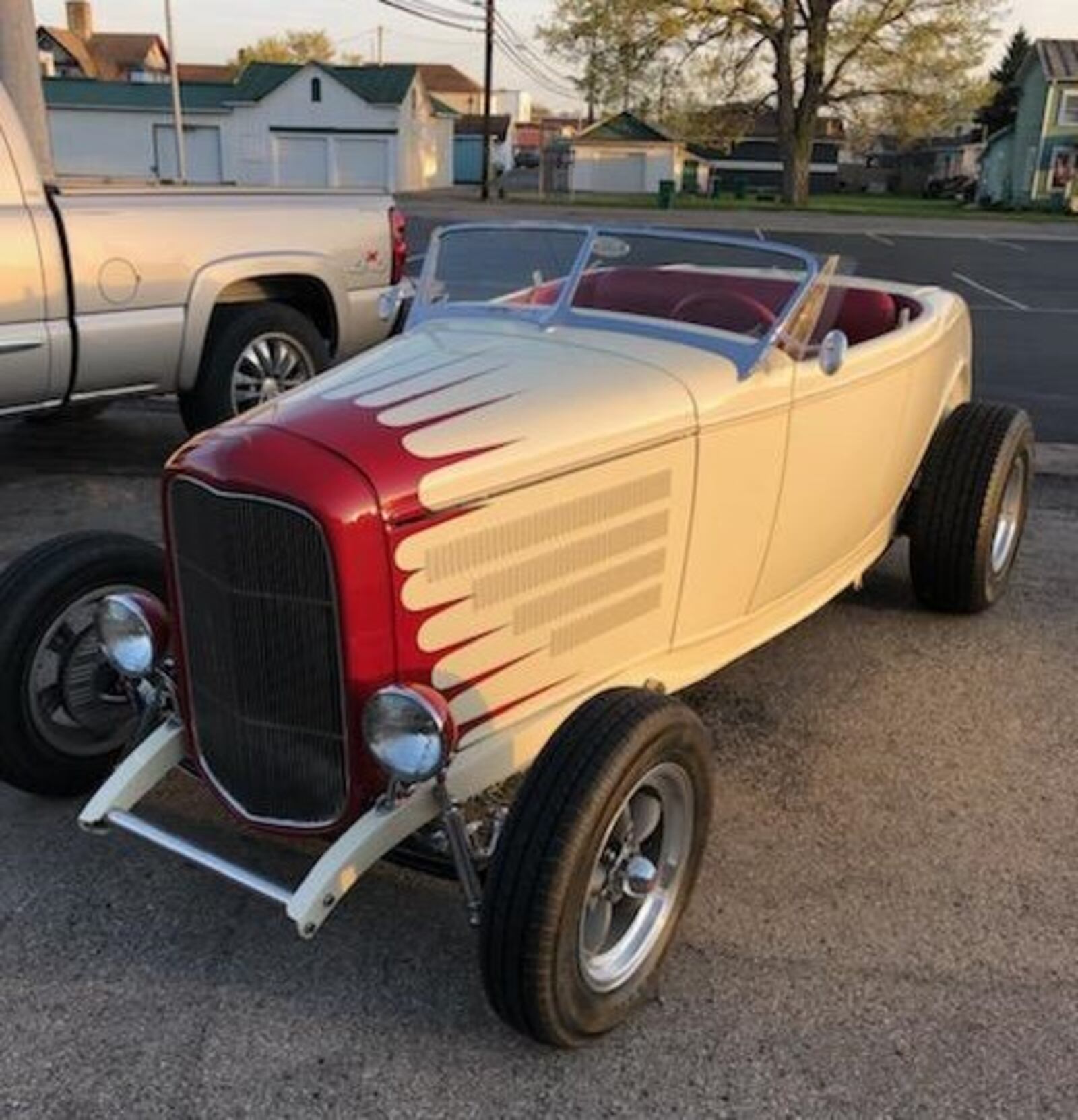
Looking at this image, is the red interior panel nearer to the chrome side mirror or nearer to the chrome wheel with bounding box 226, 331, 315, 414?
the chrome side mirror

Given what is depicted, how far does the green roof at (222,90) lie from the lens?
45.7 m

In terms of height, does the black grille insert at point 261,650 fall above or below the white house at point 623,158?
above

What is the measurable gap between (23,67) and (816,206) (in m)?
37.3

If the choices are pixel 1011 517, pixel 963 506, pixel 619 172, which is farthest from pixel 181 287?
pixel 619 172

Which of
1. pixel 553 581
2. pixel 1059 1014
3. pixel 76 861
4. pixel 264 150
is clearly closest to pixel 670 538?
pixel 553 581

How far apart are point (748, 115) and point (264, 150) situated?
18692 millimetres

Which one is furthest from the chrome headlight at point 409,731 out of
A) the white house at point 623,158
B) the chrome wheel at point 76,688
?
the white house at point 623,158

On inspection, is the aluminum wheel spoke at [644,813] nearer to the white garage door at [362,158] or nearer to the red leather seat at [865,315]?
the red leather seat at [865,315]

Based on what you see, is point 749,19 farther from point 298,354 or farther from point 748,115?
point 298,354

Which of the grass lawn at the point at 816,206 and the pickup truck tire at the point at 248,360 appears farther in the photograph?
the grass lawn at the point at 816,206

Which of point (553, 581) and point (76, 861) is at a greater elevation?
point (553, 581)

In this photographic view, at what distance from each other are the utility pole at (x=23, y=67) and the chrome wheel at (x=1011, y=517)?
20.3ft

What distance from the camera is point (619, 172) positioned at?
5894 centimetres

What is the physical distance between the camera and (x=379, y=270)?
7.84m
